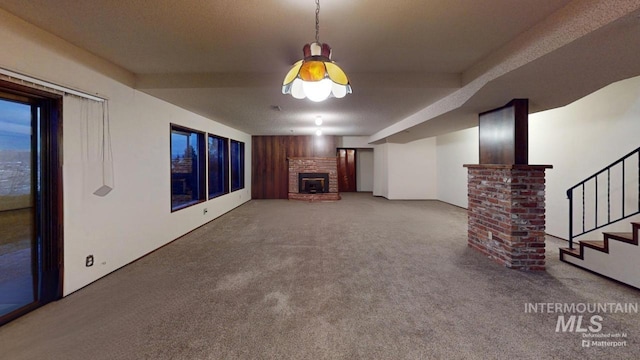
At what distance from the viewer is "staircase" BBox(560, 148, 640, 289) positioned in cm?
256

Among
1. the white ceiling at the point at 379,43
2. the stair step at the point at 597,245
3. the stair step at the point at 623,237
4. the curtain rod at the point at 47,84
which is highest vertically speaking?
the white ceiling at the point at 379,43

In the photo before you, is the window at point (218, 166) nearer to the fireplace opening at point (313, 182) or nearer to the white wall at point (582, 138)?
the fireplace opening at point (313, 182)

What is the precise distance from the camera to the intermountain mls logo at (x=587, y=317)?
5.91 ft

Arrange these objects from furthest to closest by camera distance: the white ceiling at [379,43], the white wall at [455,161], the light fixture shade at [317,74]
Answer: the white wall at [455,161], the white ceiling at [379,43], the light fixture shade at [317,74]

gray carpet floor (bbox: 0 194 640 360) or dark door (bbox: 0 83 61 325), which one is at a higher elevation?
dark door (bbox: 0 83 61 325)

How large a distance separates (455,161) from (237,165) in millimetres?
6678

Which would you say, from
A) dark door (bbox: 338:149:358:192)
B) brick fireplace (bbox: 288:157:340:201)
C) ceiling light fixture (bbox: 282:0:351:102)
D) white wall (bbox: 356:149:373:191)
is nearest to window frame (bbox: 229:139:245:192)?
brick fireplace (bbox: 288:157:340:201)

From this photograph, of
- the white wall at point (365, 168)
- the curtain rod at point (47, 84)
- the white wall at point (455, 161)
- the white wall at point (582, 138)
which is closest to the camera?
the curtain rod at point (47, 84)

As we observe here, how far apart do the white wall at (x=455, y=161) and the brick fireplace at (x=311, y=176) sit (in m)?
3.51

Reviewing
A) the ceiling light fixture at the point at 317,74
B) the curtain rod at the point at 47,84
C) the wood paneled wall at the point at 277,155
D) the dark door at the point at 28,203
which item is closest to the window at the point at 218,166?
the wood paneled wall at the point at 277,155

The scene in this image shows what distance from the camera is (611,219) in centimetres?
346

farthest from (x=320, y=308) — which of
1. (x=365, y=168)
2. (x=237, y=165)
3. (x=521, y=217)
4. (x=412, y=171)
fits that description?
(x=365, y=168)

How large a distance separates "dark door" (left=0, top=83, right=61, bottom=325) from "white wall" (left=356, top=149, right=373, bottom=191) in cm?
976

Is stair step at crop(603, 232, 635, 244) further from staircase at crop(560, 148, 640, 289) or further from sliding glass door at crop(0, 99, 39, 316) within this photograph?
sliding glass door at crop(0, 99, 39, 316)
